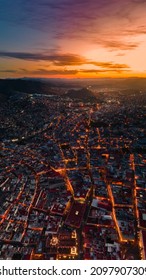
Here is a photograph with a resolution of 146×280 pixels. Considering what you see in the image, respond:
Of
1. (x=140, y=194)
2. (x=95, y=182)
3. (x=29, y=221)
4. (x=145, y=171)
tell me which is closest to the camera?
(x=29, y=221)

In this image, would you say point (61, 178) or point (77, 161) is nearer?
point (61, 178)

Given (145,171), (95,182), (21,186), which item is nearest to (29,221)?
(21,186)

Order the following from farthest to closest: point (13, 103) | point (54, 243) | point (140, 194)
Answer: point (13, 103), point (140, 194), point (54, 243)

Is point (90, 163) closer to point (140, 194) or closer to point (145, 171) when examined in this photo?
point (145, 171)

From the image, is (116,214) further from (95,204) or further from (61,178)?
(61,178)

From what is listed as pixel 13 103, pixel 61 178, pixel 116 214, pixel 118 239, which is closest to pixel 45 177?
pixel 61 178

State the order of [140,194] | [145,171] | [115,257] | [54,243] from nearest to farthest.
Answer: [115,257] < [54,243] < [140,194] < [145,171]
